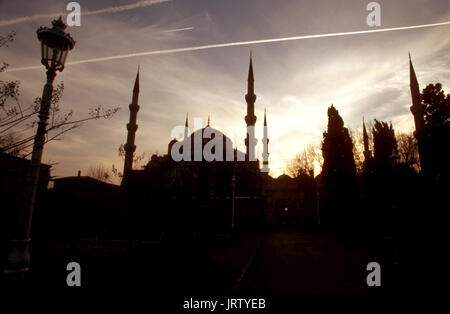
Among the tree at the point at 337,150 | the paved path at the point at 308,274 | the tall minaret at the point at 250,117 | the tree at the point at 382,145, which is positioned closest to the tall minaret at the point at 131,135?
the tall minaret at the point at 250,117

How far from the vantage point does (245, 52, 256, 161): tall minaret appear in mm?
29391

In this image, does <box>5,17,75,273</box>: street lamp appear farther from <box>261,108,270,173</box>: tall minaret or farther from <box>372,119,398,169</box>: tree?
<box>261,108,270,173</box>: tall minaret

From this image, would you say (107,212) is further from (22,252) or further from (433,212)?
(433,212)

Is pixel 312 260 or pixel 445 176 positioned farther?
pixel 445 176

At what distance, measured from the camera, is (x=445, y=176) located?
16.0 metres

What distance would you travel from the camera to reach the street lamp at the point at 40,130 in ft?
11.6

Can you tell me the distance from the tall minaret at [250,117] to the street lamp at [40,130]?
85.2 ft

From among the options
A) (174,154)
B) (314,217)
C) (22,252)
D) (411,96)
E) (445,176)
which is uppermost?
(411,96)

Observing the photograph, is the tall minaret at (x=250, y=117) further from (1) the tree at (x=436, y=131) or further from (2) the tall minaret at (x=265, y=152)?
(1) the tree at (x=436, y=131)

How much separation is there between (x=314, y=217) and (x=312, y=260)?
78.9 ft
